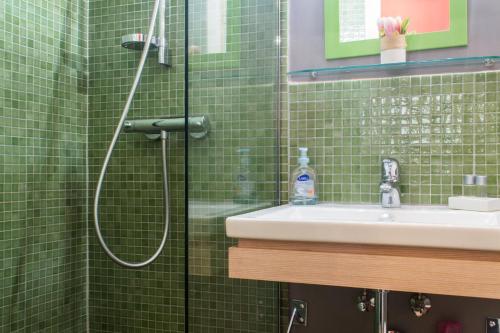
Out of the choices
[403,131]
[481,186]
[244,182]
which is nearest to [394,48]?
[403,131]

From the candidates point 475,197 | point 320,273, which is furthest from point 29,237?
point 475,197

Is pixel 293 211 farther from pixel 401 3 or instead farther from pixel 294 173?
pixel 401 3

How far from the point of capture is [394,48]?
4.31 ft

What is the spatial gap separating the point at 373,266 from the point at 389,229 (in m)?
0.09

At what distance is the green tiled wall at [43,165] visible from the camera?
1.39 meters

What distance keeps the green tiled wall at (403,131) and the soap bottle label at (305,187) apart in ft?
0.19

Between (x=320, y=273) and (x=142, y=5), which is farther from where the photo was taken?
(x=142, y=5)

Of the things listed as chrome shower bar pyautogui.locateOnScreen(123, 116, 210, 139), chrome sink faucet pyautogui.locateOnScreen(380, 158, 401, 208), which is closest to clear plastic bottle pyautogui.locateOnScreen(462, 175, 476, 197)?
chrome sink faucet pyautogui.locateOnScreen(380, 158, 401, 208)

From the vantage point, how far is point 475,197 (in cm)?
124

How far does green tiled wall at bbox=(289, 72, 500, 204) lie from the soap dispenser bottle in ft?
0.13

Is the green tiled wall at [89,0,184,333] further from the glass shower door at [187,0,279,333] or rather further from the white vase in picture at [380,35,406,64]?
the white vase in picture at [380,35,406,64]

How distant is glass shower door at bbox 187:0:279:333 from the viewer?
0.94 meters

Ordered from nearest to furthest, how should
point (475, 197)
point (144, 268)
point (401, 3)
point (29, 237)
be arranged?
point (475, 197)
point (401, 3)
point (29, 237)
point (144, 268)

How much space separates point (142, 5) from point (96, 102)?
0.42m
